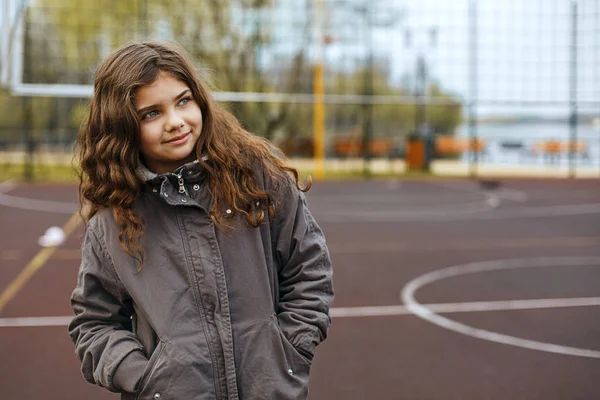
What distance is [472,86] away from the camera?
20.8m

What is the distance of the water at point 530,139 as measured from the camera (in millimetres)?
21953

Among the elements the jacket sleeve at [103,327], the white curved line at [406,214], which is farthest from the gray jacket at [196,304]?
the white curved line at [406,214]

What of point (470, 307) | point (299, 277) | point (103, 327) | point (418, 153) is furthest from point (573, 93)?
point (103, 327)

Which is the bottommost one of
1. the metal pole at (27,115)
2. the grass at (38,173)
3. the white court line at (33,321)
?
the grass at (38,173)

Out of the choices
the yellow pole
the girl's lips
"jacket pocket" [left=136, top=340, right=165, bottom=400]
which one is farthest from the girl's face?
the yellow pole

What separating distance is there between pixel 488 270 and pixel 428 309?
5.96 feet

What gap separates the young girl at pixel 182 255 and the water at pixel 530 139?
20.2 metres

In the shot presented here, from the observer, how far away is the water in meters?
22.0

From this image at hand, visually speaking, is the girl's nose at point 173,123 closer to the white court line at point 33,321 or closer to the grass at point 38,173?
the white court line at point 33,321

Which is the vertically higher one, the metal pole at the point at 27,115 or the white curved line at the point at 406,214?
the metal pole at the point at 27,115

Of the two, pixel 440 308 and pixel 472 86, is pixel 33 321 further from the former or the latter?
pixel 472 86

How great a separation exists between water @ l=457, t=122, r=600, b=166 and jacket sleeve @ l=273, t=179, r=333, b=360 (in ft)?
66.0

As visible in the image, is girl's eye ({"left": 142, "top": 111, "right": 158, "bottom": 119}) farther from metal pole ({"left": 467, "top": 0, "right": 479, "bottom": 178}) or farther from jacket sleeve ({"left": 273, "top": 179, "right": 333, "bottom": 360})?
metal pole ({"left": 467, "top": 0, "right": 479, "bottom": 178})

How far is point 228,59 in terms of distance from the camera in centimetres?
2102
